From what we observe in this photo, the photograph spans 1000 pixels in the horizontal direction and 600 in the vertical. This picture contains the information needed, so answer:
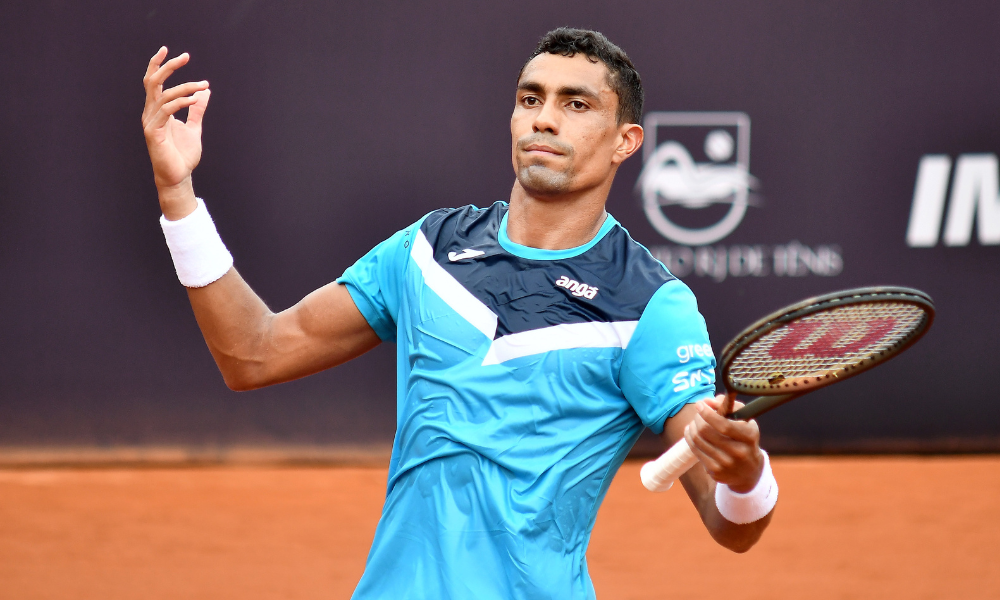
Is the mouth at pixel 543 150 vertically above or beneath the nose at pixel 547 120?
beneath

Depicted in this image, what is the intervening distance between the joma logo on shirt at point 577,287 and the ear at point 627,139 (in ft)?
1.00

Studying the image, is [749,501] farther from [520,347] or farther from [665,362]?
[520,347]

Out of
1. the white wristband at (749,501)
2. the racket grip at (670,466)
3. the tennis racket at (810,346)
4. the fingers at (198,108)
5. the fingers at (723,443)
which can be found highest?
the fingers at (198,108)

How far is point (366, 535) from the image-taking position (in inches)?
208

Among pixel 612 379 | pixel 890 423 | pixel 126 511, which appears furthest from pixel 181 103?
pixel 890 423

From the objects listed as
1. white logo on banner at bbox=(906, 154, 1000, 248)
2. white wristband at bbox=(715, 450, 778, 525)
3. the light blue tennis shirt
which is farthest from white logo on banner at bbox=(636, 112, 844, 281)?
white wristband at bbox=(715, 450, 778, 525)

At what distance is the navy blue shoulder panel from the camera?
6.59 feet

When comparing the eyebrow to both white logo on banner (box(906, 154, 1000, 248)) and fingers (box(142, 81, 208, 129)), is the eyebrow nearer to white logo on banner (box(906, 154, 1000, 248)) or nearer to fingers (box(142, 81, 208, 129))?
fingers (box(142, 81, 208, 129))

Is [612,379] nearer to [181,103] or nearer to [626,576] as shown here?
[181,103]

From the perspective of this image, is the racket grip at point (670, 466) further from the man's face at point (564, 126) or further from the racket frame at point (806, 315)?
the man's face at point (564, 126)

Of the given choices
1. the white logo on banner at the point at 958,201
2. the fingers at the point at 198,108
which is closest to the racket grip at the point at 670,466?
the fingers at the point at 198,108

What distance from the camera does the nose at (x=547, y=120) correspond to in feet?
6.88

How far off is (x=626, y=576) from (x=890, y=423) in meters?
3.03

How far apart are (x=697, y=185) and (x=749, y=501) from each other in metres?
4.97
